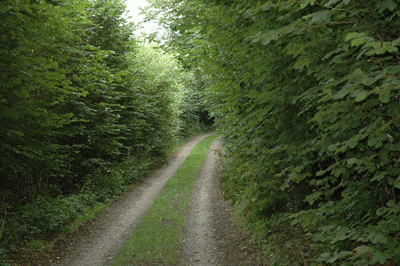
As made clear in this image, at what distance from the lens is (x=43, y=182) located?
10992 mm

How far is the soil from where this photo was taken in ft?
25.3

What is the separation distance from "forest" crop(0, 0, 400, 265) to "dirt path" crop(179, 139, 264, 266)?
46cm

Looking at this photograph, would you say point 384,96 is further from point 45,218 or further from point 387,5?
point 45,218

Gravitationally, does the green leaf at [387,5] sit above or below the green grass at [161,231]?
above

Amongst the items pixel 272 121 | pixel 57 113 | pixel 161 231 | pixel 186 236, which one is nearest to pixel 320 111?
pixel 272 121

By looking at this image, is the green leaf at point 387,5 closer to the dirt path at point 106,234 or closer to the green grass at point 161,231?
the green grass at point 161,231

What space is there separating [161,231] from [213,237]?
162cm

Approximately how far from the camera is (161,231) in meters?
9.55

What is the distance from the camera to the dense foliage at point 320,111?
9.23 feet

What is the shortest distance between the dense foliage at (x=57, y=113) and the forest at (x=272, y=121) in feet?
0.19

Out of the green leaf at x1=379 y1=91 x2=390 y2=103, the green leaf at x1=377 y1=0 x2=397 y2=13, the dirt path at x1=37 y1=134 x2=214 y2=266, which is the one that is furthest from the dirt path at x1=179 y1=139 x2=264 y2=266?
the green leaf at x1=377 y1=0 x2=397 y2=13

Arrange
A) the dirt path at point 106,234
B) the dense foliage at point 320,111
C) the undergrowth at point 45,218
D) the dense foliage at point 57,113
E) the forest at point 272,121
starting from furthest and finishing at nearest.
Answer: the dirt path at point 106,234
the undergrowth at point 45,218
the dense foliage at point 57,113
the forest at point 272,121
the dense foliage at point 320,111

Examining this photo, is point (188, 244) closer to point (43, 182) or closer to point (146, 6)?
point (43, 182)

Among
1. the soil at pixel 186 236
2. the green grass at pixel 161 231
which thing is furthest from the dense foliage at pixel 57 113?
the green grass at pixel 161 231
